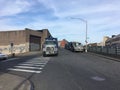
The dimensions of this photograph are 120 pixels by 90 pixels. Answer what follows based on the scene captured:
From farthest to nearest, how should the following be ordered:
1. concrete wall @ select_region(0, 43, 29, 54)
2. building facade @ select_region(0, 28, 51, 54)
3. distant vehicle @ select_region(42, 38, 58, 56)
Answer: building facade @ select_region(0, 28, 51, 54) → concrete wall @ select_region(0, 43, 29, 54) → distant vehicle @ select_region(42, 38, 58, 56)

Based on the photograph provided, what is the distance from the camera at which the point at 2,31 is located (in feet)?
242

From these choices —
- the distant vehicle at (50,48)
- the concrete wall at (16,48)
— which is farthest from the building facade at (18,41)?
the distant vehicle at (50,48)

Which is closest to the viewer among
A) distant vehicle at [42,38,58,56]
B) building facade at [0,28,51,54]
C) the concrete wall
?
distant vehicle at [42,38,58,56]

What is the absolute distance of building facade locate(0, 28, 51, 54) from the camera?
226ft

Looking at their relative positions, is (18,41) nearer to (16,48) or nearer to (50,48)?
(16,48)

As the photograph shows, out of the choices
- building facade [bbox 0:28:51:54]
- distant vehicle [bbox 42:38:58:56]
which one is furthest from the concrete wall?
distant vehicle [bbox 42:38:58:56]

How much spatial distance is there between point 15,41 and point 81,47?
25.9m

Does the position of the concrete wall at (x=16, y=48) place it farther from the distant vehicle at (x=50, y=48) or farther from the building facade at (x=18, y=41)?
the distant vehicle at (x=50, y=48)

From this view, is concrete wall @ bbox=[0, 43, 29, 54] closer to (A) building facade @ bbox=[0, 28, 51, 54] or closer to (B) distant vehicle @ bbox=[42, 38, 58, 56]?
(A) building facade @ bbox=[0, 28, 51, 54]

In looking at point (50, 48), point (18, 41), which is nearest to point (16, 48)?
point (18, 41)

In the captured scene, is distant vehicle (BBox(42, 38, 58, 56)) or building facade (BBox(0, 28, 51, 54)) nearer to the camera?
distant vehicle (BBox(42, 38, 58, 56))

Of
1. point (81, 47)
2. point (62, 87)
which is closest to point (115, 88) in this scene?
point (62, 87)

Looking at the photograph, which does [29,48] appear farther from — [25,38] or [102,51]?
[102,51]

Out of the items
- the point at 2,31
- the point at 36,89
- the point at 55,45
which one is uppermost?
the point at 2,31
